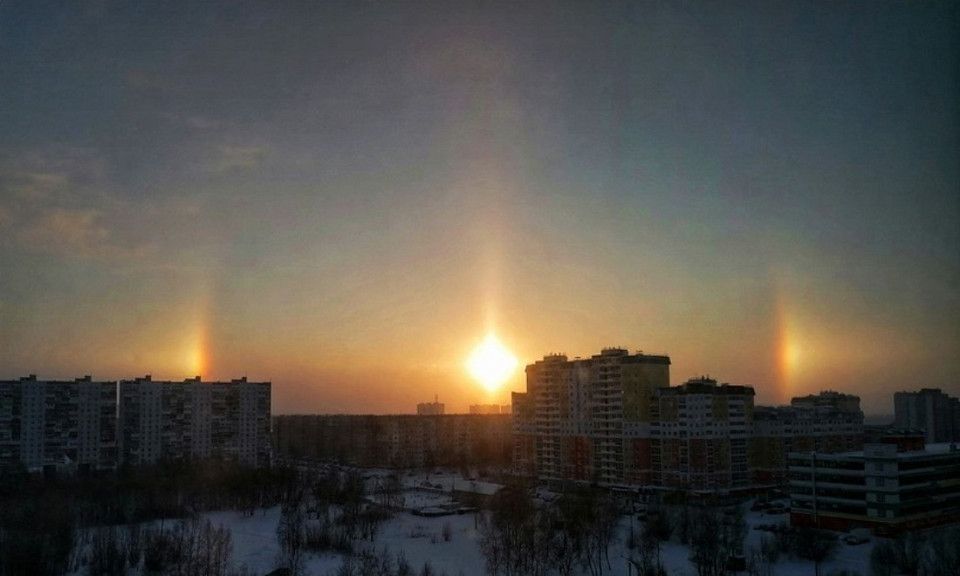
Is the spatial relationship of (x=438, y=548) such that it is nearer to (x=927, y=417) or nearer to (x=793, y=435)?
(x=793, y=435)

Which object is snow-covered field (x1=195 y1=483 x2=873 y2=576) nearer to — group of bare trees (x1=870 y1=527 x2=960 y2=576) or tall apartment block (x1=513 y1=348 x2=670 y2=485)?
group of bare trees (x1=870 y1=527 x2=960 y2=576)

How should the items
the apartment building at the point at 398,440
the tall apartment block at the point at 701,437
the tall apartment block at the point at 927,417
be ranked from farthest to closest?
1. the apartment building at the point at 398,440
2. the tall apartment block at the point at 701,437
3. the tall apartment block at the point at 927,417

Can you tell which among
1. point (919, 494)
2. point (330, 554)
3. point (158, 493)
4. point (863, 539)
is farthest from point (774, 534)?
point (158, 493)

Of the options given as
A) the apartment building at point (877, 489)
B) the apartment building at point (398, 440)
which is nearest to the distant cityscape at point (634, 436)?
the apartment building at point (877, 489)

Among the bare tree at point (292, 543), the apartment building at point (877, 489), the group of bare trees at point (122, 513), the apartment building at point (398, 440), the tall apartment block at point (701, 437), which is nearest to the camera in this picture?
the group of bare trees at point (122, 513)

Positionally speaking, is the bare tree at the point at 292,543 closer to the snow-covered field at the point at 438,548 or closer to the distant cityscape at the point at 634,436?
the snow-covered field at the point at 438,548

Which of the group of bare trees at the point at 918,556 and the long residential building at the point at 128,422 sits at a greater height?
the long residential building at the point at 128,422

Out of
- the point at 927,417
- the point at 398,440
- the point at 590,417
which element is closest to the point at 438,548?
the point at 590,417

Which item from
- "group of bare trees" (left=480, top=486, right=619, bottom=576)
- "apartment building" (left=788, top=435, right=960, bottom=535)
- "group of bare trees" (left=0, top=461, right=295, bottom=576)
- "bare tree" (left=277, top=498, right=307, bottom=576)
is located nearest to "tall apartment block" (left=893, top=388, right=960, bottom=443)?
"apartment building" (left=788, top=435, right=960, bottom=535)

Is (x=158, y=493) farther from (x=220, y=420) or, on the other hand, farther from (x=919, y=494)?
(x=919, y=494)
